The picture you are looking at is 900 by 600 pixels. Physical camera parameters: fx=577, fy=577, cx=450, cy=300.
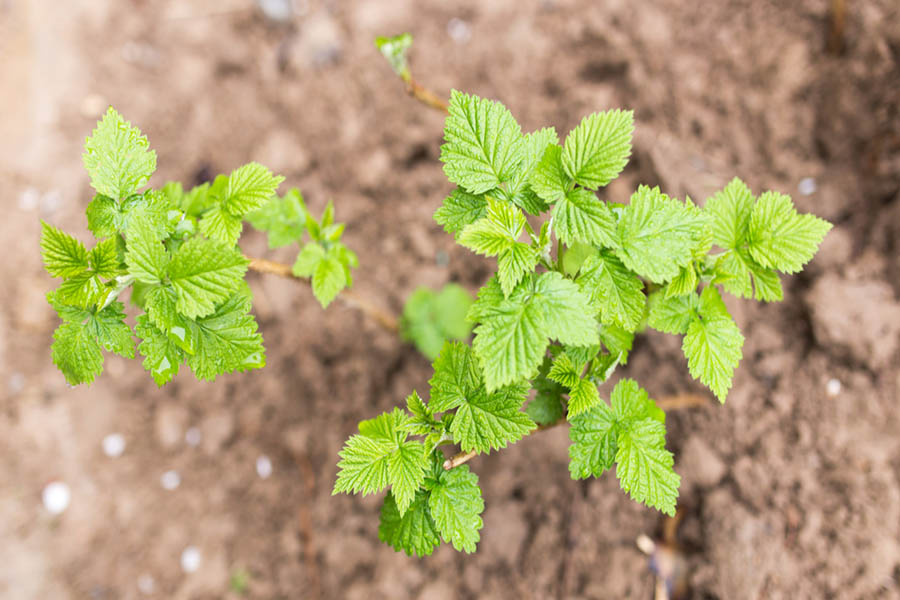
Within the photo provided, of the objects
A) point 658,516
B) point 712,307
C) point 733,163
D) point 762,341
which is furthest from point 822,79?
point 658,516

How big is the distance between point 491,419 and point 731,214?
2.35 ft

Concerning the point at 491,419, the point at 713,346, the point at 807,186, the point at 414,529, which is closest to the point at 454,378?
the point at 491,419

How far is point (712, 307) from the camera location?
125 cm

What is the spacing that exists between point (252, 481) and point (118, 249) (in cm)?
149

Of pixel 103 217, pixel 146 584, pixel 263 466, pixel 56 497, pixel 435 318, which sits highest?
pixel 103 217

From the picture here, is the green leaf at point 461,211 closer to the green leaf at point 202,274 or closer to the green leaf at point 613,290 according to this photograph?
the green leaf at point 613,290

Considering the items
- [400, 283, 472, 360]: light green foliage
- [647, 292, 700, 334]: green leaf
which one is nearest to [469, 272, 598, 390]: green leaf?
[647, 292, 700, 334]: green leaf

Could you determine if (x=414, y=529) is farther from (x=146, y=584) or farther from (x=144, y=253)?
(x=146, y=584)

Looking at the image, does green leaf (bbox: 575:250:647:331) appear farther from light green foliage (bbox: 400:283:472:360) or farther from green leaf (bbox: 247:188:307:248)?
light green foliage (bbox: 400:283:472:360)

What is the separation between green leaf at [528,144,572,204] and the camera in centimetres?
118

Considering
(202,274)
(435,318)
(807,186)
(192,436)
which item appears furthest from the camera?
(192,436)

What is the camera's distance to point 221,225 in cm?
128

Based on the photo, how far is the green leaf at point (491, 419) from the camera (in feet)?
3.88

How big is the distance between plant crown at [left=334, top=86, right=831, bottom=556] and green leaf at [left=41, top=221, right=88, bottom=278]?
678 millimetres
